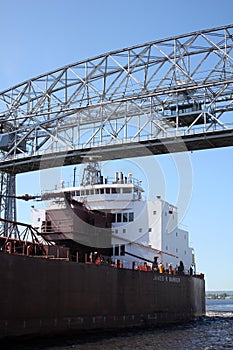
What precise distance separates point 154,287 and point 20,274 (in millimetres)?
11267

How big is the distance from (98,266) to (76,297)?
2330 millimetres

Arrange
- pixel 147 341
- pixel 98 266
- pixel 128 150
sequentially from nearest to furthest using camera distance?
1. pixel 147 341
2. pixel 98 266
3. pixel 128 150

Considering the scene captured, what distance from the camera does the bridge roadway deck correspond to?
28219 millimetres

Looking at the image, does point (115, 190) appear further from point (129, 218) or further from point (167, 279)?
point (167, 279)

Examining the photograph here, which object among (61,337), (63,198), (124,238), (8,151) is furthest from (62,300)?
(8,151)

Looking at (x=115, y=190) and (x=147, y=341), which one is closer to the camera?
(x=147, y=341)

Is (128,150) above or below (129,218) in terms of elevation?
above

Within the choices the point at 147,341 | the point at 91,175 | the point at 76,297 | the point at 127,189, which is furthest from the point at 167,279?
the point at 76,297

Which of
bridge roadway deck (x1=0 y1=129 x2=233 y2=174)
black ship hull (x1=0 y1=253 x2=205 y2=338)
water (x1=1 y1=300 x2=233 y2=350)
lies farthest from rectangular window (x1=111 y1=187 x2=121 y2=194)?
→ water (x1=1 y1=300 x2=233 y2=350)

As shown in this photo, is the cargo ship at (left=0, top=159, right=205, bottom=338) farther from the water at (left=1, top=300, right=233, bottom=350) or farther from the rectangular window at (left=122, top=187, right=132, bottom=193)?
the water at (left=1, top=300, right=233, bottom=350)

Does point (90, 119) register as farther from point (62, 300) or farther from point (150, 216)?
point (62, 300)

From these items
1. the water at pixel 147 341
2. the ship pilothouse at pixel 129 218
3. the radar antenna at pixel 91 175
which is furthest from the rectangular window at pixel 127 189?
the water at pixel 147 341

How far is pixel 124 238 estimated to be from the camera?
3022 cm

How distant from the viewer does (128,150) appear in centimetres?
2991
